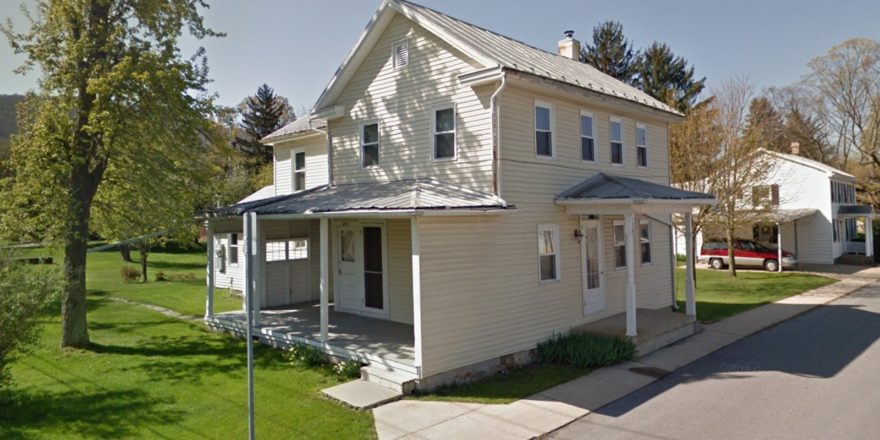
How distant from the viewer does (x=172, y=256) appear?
122 feet

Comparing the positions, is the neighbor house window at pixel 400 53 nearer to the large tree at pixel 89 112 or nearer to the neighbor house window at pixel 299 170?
the large tree at pixel 89 112

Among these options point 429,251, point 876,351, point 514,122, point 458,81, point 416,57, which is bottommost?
point 876,351

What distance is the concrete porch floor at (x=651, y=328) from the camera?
11.0 m

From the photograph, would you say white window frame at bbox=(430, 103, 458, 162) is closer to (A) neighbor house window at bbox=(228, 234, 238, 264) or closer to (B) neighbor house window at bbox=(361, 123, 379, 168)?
(B) neighbor house window at bbox=(361, 123, 379, 168)

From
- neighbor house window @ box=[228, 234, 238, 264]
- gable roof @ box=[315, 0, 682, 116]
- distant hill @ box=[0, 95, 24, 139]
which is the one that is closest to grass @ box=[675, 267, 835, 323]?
gable roof @ box=[315, 0, 682, 116]

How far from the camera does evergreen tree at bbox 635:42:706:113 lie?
42125mm

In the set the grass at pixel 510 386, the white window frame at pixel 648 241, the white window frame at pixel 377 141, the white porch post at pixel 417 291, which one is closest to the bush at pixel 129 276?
the white window frame at pixel 377 141

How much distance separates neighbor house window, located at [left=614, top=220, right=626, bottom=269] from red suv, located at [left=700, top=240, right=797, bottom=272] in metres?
18.2

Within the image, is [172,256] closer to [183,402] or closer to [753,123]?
[183,402]

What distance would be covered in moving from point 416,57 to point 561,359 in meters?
7.41

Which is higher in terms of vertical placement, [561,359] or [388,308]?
[388,308]

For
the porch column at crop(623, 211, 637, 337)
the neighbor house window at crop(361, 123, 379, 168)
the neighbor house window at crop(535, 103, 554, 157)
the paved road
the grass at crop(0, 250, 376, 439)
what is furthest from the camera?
the neighbor house window at crop(361, 123, 379, 168)

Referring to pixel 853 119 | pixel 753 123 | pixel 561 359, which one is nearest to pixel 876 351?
pixel 561 359

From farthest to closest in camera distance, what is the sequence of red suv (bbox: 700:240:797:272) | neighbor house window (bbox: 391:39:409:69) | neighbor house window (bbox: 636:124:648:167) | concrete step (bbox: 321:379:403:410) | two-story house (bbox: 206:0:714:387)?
→ red suv (bbox: 700:240:797:272), neighbor house window (bbox: 636:124:648:167), neighbor house window (bbox: 391:39:409:69), two-story house (bbox: 206:0:714:387), concrete step (bbox: 321:379:403:410)
